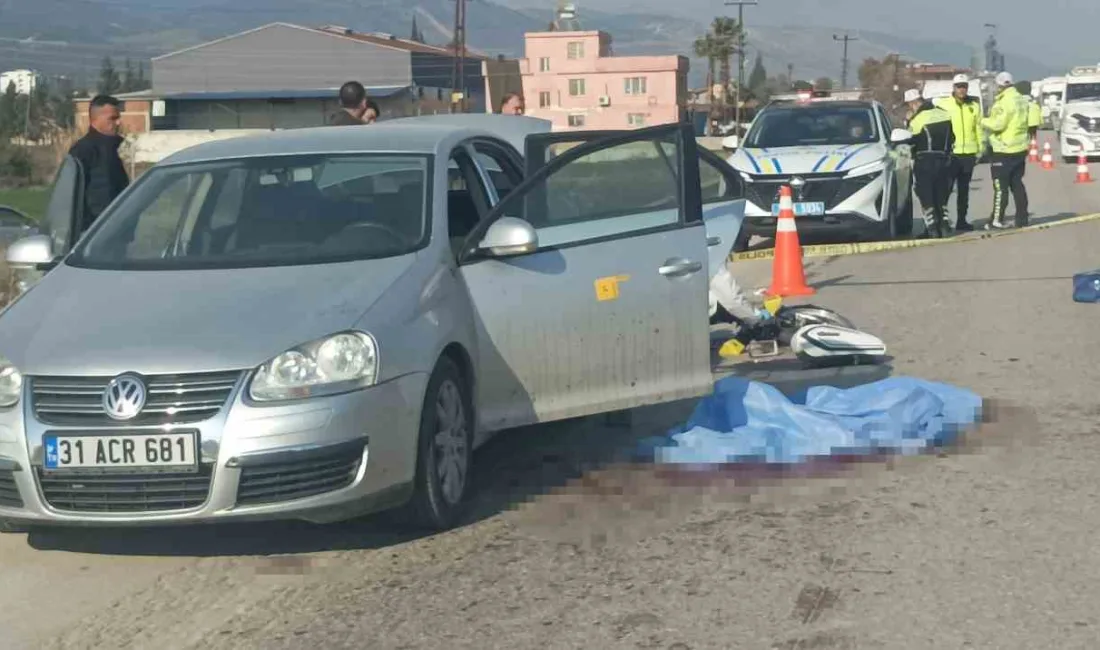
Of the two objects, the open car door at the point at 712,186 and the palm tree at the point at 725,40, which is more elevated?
the palm tree at the point at 725,40

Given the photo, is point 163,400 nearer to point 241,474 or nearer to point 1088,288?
point 241,474

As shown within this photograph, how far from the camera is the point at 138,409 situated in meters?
5.30

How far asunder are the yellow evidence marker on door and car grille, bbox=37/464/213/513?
204 cm

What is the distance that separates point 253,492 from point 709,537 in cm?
179

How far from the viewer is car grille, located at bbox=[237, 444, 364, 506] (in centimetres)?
536

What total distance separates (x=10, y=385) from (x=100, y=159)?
12.8 ft

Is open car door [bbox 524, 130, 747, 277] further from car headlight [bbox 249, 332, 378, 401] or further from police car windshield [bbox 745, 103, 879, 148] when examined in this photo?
police car windshield [bbox 745, 103, 879, 148]

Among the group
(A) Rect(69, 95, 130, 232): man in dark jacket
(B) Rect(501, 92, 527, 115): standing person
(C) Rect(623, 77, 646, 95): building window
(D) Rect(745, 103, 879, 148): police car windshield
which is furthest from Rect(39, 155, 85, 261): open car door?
(C) Rect(623, 77, 646, 95): building window

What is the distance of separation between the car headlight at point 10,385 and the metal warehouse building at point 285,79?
93.0 meters

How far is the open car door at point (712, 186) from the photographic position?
Answer: 709cm

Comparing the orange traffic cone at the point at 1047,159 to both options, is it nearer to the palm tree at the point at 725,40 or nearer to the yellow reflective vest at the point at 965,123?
the yellow reflective vest at the point at 965,123

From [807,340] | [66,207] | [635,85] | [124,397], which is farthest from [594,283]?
[635,85]

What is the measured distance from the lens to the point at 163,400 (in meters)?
→ 5.33

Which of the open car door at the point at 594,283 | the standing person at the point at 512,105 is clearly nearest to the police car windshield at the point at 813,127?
the standing person at the point at 512,105
